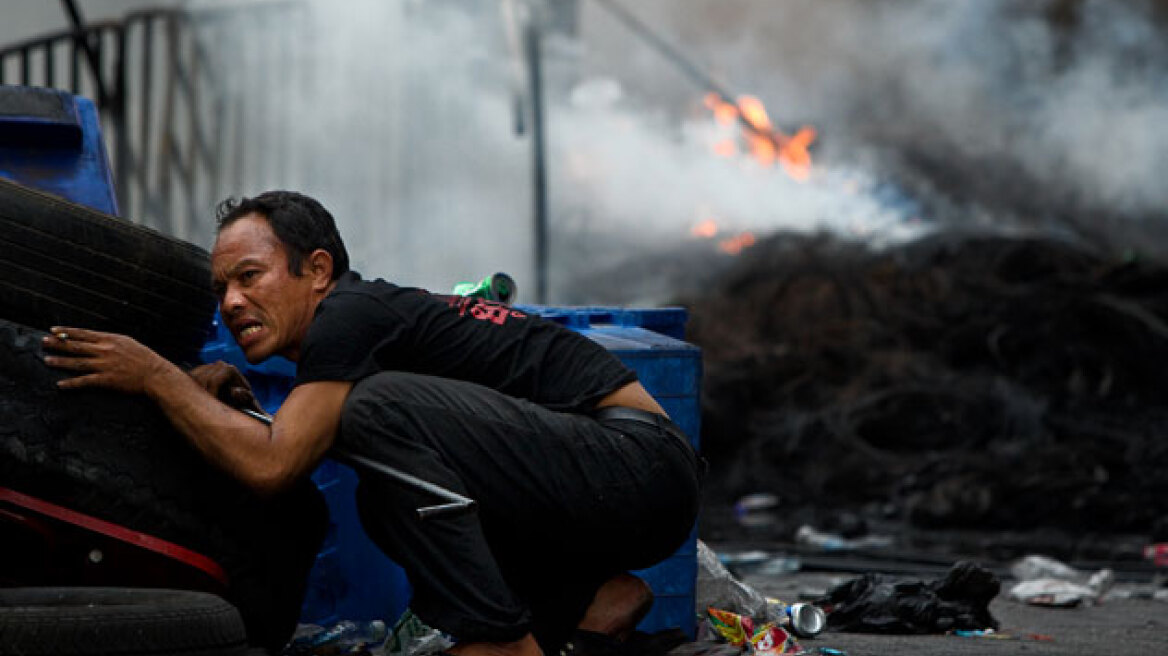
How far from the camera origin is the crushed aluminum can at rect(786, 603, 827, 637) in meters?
4.08

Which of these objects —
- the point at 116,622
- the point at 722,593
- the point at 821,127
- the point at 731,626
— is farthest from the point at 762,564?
the point at 821,127

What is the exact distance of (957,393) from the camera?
9.66 m

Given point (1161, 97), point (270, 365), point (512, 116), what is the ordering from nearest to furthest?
point (270, 365), point (512, 116), point (1161, 97)

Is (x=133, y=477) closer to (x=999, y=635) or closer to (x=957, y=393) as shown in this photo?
(x=999, y=635)

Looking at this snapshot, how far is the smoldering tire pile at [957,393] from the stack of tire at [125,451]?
5.60 m

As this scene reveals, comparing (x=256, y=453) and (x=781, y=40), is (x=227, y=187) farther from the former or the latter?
(x=781, y=40)

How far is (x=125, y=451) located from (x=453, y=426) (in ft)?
2.19

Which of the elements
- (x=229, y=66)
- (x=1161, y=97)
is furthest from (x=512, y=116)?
(x=1161, y=97)

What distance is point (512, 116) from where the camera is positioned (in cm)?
1264

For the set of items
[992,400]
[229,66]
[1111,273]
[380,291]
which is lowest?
[992,400]

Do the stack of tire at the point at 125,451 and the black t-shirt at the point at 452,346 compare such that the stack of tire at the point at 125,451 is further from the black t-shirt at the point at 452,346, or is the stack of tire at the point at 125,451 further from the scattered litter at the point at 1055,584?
the scattered litter at the point at 1055,584

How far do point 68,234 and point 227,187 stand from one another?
24.1ft

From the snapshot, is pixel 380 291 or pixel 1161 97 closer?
pixel 380 291

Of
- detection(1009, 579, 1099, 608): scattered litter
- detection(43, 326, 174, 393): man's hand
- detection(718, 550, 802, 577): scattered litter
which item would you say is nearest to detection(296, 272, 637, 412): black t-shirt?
detection(43, 326, 174, 393): man's hand
